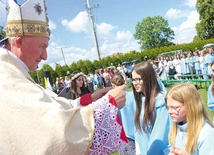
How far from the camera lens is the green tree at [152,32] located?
67562mm

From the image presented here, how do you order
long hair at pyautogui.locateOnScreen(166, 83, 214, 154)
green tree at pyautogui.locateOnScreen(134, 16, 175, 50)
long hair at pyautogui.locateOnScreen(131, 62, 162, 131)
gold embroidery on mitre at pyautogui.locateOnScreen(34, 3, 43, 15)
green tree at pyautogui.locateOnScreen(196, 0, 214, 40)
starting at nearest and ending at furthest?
gold embroidery on mitre at pyautogui.locateOnScreen(34, 3, 43, 15), long hair at pyautogui.locateOnScreen(166, 83, 214, 154), long hair at pyautogui.locateOnScreen(131, 62, 162, 131), green tree at pyautogui.locateOnScreen(196, 0, 214, 40), green tree at pyautogui.locateOnScreen(134, 16, 175, 50)

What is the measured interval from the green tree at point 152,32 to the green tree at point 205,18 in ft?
67.8

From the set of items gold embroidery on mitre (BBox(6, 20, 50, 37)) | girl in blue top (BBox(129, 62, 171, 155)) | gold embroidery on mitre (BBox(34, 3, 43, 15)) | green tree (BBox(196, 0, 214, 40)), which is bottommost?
girl in blue top (BBox(129, 62, 171, 155))

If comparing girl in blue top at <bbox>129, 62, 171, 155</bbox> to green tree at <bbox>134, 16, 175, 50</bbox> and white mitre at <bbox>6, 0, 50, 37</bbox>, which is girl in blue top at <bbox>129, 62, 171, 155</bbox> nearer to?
white mitre at <bbox>6, 0, 50, 37</bbox>

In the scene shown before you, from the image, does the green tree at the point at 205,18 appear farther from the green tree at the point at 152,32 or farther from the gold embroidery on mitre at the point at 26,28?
the gold embroidery on mitre at the point at 26,28

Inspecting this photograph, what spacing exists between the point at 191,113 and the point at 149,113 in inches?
20.3

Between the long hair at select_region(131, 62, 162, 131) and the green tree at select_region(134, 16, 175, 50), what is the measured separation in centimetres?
6587

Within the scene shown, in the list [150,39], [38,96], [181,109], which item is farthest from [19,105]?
[150,39]

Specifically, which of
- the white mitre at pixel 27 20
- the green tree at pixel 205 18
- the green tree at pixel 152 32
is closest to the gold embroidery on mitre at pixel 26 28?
the white mitre at pixel 27 20

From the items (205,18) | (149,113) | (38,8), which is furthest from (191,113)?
(205,18)

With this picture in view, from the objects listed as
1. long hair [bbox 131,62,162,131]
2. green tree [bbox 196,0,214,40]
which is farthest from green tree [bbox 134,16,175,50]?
long hair [bbox 131,62,162,131]

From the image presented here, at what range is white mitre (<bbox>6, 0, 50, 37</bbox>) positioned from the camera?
61.3 inches

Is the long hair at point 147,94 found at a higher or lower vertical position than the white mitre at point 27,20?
lower

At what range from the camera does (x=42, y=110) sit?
115cm
